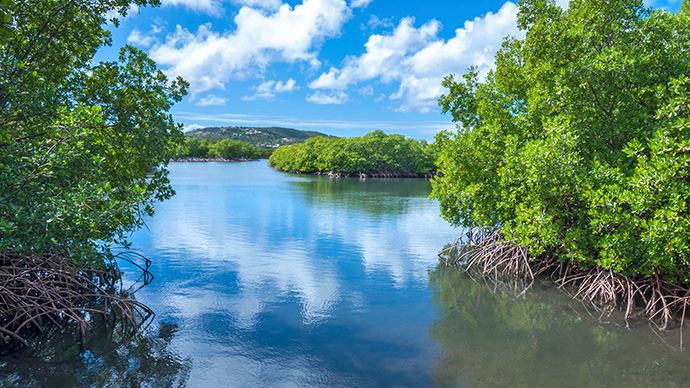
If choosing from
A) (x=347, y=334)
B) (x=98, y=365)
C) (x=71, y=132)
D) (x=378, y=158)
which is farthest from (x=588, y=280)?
(x=378, y=158)

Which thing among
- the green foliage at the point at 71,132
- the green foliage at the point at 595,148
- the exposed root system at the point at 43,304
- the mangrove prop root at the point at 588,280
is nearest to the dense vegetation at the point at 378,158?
the mangrove prop root at the point at 588,280

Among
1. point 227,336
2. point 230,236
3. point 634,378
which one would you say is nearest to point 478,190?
point 634,378

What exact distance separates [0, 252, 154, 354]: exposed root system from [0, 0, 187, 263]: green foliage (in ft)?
1.90

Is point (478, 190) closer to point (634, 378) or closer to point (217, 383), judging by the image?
point (634, 378)

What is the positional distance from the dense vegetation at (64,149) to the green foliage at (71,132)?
24 mm

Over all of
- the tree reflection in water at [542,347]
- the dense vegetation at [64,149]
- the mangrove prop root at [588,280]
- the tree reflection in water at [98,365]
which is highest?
the dense vegetation at [64,149]

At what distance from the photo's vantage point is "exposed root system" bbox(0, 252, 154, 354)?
24.6ft

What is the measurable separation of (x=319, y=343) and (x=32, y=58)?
8.49 metres

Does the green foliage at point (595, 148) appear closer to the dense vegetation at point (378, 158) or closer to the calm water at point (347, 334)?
the calm water at point (347, 334)

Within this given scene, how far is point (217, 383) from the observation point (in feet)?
22.9

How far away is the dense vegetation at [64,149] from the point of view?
6586mm

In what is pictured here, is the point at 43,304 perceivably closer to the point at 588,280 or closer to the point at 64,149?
the point at 64,149

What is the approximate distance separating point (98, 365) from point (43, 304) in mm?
1823

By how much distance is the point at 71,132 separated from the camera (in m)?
7.19
